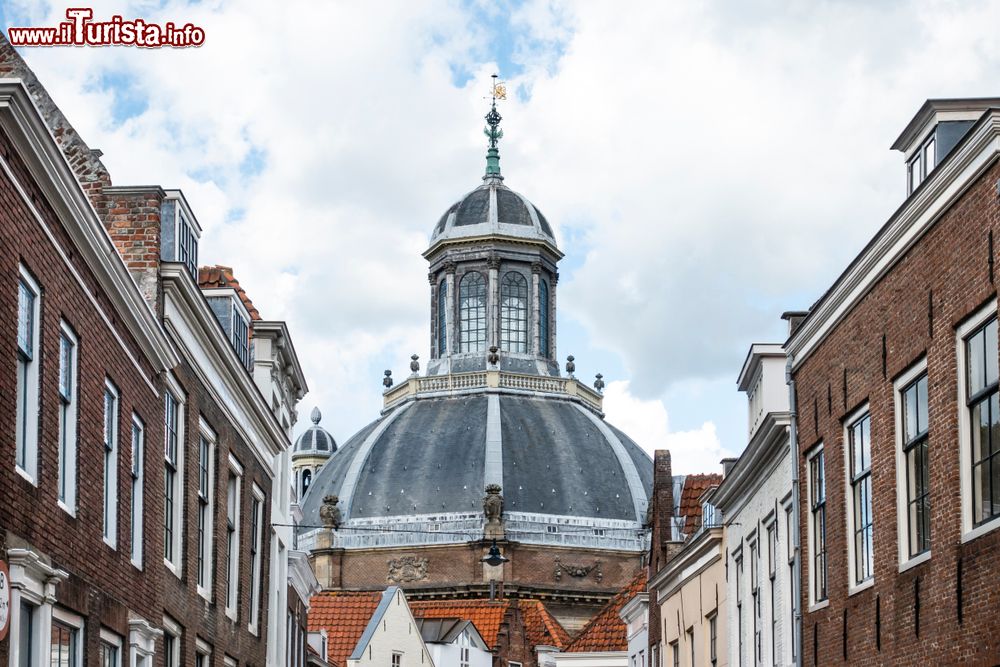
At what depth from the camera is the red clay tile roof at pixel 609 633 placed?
158 ft

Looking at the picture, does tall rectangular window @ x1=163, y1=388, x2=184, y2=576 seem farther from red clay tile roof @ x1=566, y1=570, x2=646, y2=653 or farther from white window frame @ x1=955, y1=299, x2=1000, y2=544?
red clay tile roof @ x1=566, y1=570, x2=646, y2=653

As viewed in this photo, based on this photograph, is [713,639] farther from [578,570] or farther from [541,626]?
[578,570]

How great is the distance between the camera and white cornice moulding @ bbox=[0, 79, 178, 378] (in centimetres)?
1341

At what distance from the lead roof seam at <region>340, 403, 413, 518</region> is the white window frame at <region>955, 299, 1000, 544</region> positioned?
8798 centimetres

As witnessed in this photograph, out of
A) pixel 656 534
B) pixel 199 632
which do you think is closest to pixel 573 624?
pixel 656 534

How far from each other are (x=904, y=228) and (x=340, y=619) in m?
54.3

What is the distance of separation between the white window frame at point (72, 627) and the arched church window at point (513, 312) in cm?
9273

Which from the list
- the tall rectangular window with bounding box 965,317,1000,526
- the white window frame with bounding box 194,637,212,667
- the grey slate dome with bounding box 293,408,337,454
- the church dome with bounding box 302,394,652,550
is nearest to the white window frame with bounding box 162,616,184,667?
the white window frame with bounding box 194,637,212,667

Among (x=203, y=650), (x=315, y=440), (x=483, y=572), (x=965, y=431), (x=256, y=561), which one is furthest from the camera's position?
(x=315, y=440)

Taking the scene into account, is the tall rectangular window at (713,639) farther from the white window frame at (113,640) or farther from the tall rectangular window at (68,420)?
A: the tall rectangular window at (68,420)

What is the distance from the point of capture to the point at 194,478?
22.4m

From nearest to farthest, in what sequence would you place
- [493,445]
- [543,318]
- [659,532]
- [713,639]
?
[713,639], [659,532], [493,445], [543,318]

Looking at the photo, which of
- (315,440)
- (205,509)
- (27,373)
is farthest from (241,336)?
(315,440)

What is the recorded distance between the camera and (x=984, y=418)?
14867mm
